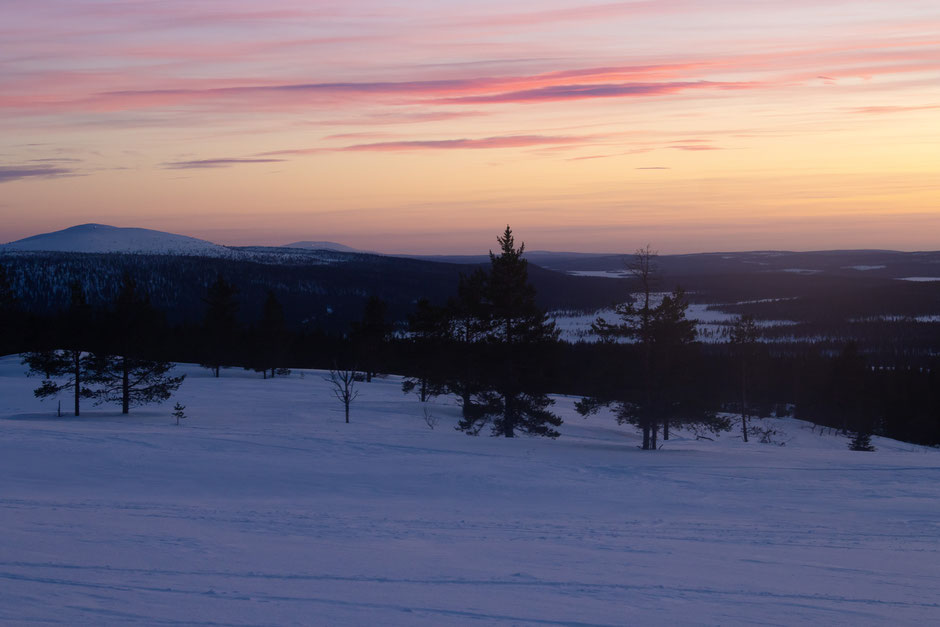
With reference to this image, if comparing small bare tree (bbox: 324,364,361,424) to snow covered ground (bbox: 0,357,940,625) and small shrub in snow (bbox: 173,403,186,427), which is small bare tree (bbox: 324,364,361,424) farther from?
snow covered ground (bbox: 0,357,940,625)

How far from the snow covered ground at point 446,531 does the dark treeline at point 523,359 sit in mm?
2720

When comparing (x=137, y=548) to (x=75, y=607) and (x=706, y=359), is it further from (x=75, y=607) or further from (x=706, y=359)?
(x=706, y=359)

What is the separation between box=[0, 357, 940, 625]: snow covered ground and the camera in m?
8.49

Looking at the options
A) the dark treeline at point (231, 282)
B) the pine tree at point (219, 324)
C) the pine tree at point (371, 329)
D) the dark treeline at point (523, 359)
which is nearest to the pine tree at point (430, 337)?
the dark treeline at point (523, 359)

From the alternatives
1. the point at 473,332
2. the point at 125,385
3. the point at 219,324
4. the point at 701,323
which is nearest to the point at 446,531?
the point at 473,332

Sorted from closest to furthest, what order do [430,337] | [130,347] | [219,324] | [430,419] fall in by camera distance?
[130,347] → [430,419] → [430,337] → [219,324]

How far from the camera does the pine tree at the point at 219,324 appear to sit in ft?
181

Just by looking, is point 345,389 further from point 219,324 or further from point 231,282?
point 231,282

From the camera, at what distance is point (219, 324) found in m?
55.3

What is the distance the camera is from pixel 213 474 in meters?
18.6

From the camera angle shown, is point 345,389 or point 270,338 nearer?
point 345,389

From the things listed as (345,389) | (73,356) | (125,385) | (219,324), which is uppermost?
(219,324)

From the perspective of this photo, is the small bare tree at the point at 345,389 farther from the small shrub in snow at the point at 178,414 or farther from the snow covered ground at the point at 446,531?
the snow covered ground at the point at 446,531

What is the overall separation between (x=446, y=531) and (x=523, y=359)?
47.9ft
